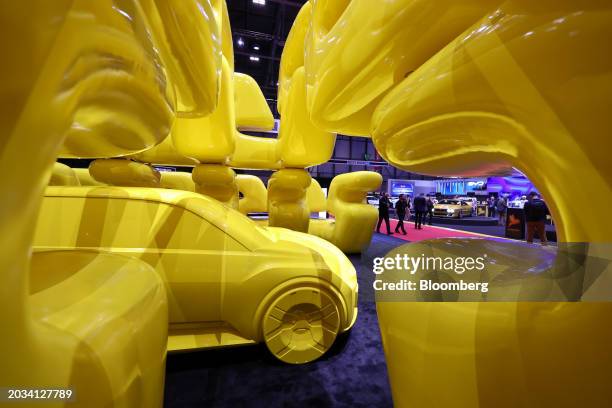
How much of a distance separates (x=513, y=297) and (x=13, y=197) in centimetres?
62

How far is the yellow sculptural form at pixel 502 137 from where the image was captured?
1.07 feet

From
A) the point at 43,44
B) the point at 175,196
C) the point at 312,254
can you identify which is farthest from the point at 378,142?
the point at 175,196

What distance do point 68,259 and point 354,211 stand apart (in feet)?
10.3

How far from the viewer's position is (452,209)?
9094mm

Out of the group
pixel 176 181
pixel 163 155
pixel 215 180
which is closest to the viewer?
pixel 215 180

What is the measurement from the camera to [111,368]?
1.10ft

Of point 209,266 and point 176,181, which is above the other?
point 176,181

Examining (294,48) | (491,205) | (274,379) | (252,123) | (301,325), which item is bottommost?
(274,379)

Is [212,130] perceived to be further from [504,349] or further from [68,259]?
[504,349]

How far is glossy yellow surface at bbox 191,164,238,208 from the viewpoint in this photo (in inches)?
96.4

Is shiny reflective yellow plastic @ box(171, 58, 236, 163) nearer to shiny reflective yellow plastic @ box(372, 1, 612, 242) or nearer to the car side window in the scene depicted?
the car side window

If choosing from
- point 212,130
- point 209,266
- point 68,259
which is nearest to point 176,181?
point 212,130

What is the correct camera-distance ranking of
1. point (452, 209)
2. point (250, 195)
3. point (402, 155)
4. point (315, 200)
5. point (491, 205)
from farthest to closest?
point (491, 205) < point (452, 209) < point (315, 200) < point (250, 195) < point (402, 155)

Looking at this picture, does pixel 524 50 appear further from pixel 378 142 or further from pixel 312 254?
pixel 312 254
